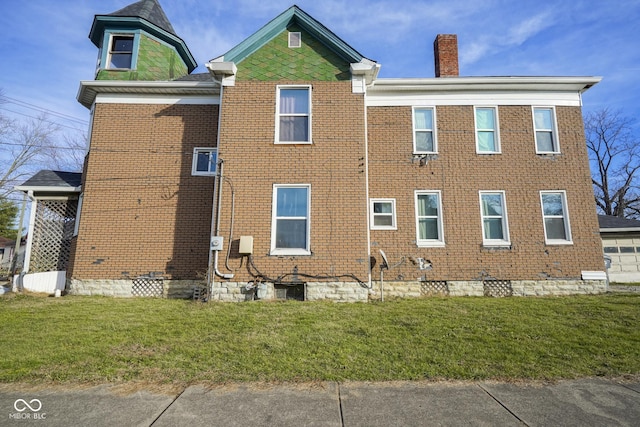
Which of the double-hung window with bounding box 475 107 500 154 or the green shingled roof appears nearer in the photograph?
the green shingled roof

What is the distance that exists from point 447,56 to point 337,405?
11734mm

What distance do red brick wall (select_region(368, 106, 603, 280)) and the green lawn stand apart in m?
1.78

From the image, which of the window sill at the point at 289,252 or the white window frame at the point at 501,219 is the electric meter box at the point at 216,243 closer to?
the window sill at the point at 289,252

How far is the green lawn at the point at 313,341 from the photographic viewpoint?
391cm

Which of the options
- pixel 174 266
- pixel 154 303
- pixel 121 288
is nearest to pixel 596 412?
pixel 154 303

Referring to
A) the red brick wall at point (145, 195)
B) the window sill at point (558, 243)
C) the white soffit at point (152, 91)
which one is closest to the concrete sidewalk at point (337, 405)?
the red brick wall at point (145, 195)

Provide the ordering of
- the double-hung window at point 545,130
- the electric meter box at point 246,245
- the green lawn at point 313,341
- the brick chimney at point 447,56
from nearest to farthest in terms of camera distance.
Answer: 1. the green lawn at point 313,341
2. the electric meter box at point 246,245
3. the double-hung window at point 545,130
4. the brick chimney at point 447,56

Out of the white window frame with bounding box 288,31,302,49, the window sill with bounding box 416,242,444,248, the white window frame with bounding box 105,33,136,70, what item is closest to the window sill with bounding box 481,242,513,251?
the window sill with bounding box 416,242,444,248

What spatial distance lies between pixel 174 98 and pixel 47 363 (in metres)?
8.03

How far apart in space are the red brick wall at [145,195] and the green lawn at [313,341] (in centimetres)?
166

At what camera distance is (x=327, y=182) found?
28.2 feet

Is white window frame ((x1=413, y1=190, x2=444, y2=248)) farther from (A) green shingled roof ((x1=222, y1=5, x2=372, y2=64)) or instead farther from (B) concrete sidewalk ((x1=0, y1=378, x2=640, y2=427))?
(B) concrete sidewalk ((x1=0, y1=378, x2=640, y2=427))

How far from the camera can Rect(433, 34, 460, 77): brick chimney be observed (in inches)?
445

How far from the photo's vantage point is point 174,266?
909cm
